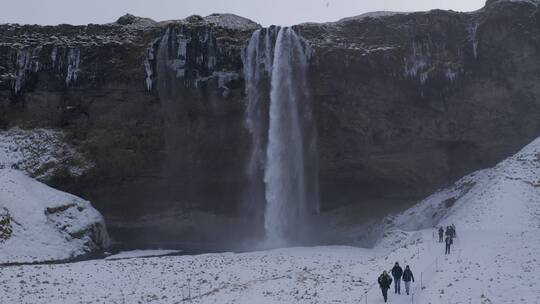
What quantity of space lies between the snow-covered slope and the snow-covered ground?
4.22 m

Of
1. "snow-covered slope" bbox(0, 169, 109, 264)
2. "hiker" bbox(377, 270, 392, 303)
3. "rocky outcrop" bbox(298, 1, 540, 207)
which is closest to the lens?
"hiker" bbox(377, 270, 392, 303)

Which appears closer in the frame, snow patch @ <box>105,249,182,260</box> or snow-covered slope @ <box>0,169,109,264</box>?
snow-covered slope @ <box>0,169,109,264</box>

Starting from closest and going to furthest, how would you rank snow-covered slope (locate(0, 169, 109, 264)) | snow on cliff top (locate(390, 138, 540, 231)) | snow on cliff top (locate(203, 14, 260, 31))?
snow on cliff top (locate(390, 138, 540, 231))
snow-covered slope (locate(0, 169, 109, 264))
snow on cliff top (locate(203, 14, 260, 31))

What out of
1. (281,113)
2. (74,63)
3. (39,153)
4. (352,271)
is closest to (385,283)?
(352,271)

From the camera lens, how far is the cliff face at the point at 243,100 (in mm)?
40656

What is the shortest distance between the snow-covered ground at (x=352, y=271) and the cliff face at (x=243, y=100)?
811 cm

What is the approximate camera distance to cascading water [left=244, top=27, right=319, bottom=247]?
4059 cm

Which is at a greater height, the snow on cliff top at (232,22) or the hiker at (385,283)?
the snow on cliff top at (232,22)

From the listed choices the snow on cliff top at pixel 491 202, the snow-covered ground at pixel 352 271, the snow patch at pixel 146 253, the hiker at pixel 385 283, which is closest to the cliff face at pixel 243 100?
the snow on cliff top at pixel 491 202

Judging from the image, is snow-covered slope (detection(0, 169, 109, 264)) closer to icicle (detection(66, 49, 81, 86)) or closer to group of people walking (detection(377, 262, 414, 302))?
icicle (detection(66, 49, 81, 86))

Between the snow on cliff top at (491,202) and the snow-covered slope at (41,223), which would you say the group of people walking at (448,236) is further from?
the snow-covered slope at (41,223)

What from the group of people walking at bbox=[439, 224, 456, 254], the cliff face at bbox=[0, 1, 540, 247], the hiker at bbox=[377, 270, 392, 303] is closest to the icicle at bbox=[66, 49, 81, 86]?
the cliff face at bbox=[0, 1, 540, 247]

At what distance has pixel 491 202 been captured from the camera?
3103cm

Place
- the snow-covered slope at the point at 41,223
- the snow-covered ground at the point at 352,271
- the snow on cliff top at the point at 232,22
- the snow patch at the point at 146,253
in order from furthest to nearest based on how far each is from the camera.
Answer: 1. the snow on cliff top at the point at 232,22
2. the snow patch at the point at 146,253
3. the snow-covered slope at the point at 41,223
4. the snow-covered ground at the point at 352,271
